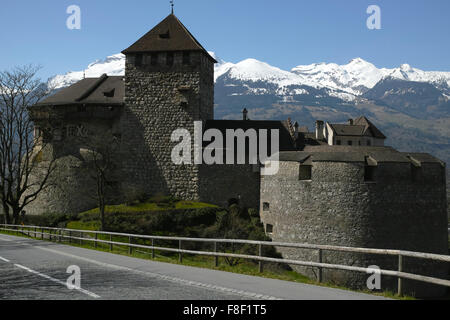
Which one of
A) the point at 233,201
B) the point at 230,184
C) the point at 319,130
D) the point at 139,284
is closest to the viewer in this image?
the point at 139,284

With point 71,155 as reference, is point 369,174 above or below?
below

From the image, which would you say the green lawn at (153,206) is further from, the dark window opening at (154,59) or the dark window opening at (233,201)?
the dark window opening at (154,59)

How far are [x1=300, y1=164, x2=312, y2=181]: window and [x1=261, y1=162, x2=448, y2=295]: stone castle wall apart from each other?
20.9 inches

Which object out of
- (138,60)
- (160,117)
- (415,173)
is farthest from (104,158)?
(415,173)

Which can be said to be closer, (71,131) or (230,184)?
(230,184)

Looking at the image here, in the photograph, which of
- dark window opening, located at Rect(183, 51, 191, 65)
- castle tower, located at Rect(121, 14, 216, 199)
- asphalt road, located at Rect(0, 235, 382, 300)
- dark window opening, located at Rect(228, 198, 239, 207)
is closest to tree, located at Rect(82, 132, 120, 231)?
castle tower, located at Rect(121, 14, 216, 199)

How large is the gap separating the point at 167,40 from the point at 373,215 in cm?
2409

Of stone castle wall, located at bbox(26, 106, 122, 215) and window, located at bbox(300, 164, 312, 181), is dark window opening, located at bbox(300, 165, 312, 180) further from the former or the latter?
stone castle wall, located at bbox(26, 106, 122, 215)

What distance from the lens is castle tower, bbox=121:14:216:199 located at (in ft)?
146

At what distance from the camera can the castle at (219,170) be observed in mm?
34250

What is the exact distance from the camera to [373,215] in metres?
34.0

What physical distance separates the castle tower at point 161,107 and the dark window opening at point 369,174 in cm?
1518

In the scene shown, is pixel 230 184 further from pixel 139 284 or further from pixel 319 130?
pixel 319 130
